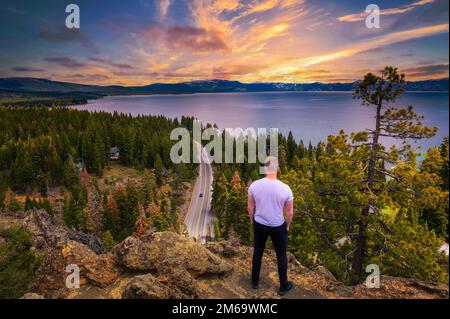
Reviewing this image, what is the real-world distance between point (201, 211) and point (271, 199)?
5950cm

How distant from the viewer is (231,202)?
45.8m

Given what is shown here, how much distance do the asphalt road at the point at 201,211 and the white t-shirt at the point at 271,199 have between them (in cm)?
4479

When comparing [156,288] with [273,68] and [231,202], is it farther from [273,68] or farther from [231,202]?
[273,68]

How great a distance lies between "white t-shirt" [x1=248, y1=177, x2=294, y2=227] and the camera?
652cm

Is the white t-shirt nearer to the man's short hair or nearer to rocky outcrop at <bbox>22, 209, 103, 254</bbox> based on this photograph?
the man's short hair

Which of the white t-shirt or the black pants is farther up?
the white t-shirt

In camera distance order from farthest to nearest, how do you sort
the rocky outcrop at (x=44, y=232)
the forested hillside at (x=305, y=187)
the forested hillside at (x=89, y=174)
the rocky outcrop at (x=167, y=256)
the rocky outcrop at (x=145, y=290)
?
the forested hillside at (x=89, y=174) < the rocky outcrop at (x=44, y=232) < the forested hillside at (x=305, y=187) < the rocky outcrop at (x=167, y=256) < the rocky outcrop at (x=145, y=290)

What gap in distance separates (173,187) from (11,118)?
66.0 m

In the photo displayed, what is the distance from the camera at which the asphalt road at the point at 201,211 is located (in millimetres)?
54656

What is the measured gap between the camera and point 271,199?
6520mm

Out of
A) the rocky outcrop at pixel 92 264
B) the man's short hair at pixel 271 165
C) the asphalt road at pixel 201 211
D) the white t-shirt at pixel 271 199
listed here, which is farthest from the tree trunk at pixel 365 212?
the asphalt road at pixel 201 211

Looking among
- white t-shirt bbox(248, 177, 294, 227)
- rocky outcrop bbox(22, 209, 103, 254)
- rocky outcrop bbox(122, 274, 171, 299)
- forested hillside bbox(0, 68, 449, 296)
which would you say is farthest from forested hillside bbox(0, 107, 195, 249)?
white t-shirt bbox(248, 177, 294, 227)

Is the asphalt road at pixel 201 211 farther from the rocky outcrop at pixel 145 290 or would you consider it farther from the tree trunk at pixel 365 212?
the rocky outcrop at pixel 145 290

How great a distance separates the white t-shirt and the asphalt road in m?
44.8
